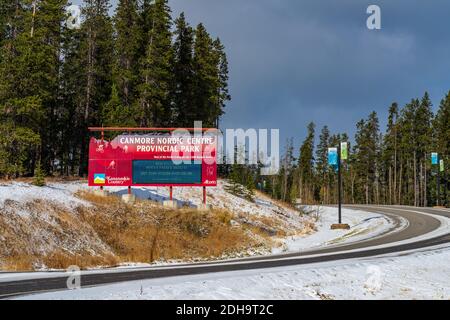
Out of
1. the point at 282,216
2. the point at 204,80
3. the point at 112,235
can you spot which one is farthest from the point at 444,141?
the point at 112,235

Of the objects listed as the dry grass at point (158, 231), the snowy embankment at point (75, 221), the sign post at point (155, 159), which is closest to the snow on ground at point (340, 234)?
the snowy embankment at point (75, 221)

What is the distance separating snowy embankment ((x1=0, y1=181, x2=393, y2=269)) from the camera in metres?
18.5

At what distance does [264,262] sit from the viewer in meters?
16.9

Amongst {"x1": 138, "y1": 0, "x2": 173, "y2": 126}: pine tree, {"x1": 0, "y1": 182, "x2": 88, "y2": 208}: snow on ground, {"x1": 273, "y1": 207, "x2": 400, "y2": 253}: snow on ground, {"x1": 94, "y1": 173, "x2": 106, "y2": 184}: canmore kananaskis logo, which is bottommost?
{"x1": 273, "y1": 207, "x2": 400, "y2": 253}: snow on ground

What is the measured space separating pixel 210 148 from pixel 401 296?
16482mm

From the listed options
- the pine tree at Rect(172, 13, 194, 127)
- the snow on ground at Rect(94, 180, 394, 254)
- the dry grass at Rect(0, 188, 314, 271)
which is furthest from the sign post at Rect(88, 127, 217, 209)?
the pine tree at Rect(172, 13, 194, 127)

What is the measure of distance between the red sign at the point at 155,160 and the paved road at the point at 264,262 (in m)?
8.47

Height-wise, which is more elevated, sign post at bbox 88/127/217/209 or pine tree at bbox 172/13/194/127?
pine tree at bbox 172/13/194/127

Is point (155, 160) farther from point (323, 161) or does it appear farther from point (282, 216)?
point (323, 161)

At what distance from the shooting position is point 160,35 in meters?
40.6

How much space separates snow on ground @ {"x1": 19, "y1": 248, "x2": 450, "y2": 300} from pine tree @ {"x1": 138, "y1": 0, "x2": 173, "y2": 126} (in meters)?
27.6

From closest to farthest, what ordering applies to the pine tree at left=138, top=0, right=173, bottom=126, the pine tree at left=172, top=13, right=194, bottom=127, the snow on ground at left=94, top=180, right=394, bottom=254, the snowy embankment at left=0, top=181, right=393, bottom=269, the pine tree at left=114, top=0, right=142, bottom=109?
the snowy embankment at left=0, top=181, right=393, bottom=269 → the snow on ground at left=94, top=180, right=394, bottom=254 → the pine tree at left=138, top=0, right=173, bottom=126 → the pine tree at left=114, top=0, right=142, bottom=109 → the pine tree at left=172, top=13, right=194, bottom=127

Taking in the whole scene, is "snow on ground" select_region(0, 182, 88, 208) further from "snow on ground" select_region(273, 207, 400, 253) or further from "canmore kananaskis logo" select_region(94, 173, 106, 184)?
"snow on ground" select_region(273, 207, 400, 253)
